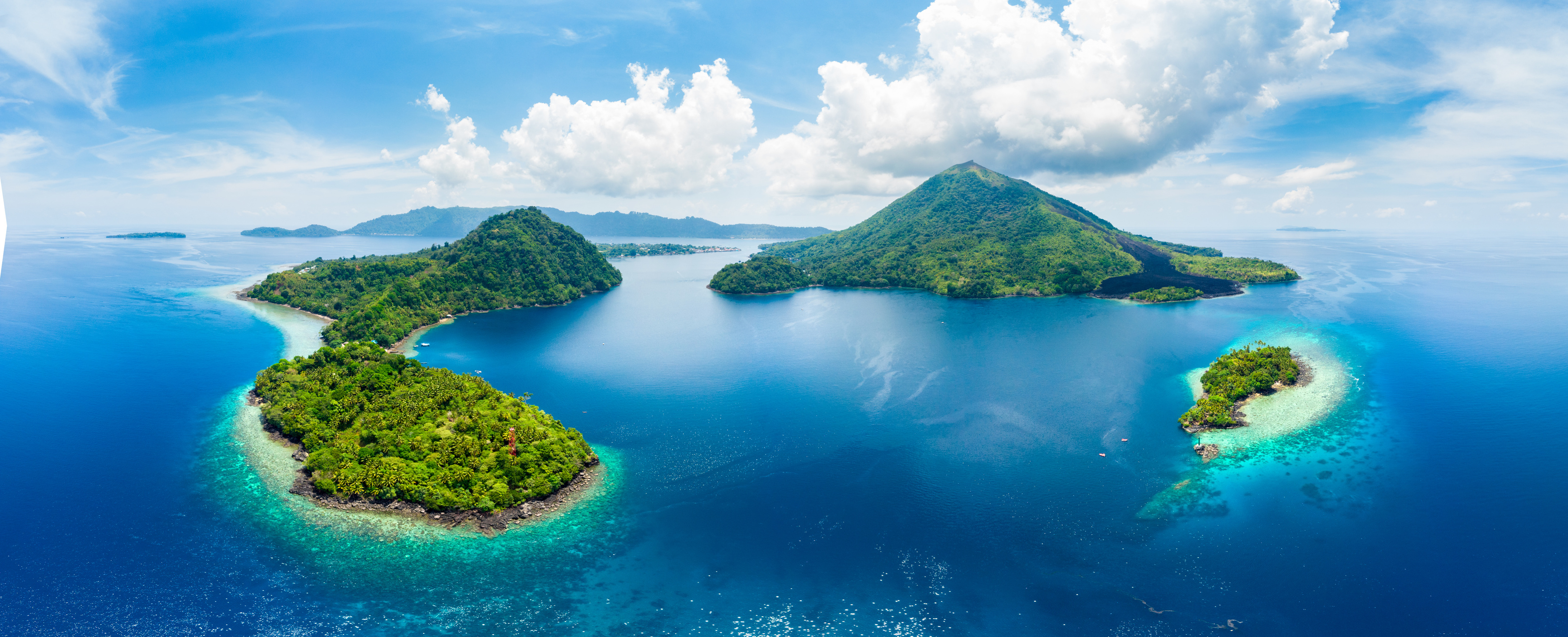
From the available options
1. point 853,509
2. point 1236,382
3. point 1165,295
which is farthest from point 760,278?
point 853,509

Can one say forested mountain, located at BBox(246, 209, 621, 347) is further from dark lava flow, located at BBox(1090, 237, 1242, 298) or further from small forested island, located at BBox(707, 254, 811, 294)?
dark lava flow, located at BBox(1090, 237, 1242, 298)

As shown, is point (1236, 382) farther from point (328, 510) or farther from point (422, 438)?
point (328, 510)

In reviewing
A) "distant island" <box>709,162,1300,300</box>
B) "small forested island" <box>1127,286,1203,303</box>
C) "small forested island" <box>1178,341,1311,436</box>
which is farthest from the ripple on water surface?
"small forested island" <box>1127,286,1203,303</box>

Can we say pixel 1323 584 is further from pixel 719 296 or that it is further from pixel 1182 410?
pixel 719 296

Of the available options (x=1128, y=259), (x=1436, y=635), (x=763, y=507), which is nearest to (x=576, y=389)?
(x=763, y=507)

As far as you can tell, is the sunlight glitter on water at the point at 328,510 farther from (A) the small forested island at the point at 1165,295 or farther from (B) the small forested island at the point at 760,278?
(A) the small forested island at the point at 1165,295

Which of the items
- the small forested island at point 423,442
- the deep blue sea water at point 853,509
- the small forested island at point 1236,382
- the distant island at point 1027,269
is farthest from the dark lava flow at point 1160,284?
the small forested island at point 423,442
